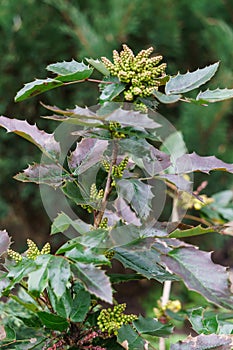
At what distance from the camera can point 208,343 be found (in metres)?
0.57

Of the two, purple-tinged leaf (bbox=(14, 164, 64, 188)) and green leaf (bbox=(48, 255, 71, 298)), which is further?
purple-tinged leaf (bbox=(14, 164, 64, 188))

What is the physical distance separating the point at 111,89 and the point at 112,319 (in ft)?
0.83

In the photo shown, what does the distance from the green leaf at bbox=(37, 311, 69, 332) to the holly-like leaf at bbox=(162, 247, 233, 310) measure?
5.1 inches

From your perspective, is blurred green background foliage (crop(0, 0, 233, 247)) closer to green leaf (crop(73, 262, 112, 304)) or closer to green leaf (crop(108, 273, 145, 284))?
green leaf (crop(108, 273, 145, 284))

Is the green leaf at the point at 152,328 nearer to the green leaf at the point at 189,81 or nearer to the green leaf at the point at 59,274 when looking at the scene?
the green leaf at the point at 59,274

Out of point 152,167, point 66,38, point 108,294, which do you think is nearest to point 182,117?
point 66,38

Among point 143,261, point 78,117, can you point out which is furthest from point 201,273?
point 78,117

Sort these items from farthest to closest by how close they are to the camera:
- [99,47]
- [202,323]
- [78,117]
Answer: [99,47] → [202,323] → [78,117]

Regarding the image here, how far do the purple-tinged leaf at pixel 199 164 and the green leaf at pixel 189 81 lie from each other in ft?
0.28

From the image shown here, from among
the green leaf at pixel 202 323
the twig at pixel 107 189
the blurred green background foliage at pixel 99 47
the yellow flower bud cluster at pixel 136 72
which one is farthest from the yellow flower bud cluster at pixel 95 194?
the blurred green background foliage at pixel 99 47

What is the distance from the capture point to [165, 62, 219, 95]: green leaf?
52 centimetres

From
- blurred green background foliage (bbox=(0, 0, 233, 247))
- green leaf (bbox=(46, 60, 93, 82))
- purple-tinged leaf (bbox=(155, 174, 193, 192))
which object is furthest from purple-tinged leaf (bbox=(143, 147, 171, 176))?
blurred green background foliage (bbox=(0, 0, 233, 247))

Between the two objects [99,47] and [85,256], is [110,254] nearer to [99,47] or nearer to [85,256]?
[85,256]

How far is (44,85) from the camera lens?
500 millimetres
